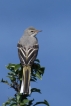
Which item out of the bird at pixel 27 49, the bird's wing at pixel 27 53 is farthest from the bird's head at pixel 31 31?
the bird's wing at pixel 27 53

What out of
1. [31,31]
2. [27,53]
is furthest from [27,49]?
[31,31]

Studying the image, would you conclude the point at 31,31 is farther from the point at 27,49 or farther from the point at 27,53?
the point at 27,53

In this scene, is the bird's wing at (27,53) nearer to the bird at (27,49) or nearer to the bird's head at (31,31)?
the bird at (27,49)

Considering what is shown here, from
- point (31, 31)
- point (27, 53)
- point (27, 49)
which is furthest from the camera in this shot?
point (31, 31)

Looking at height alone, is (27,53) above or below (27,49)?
below

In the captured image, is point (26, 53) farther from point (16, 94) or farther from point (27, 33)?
point (16, 94)

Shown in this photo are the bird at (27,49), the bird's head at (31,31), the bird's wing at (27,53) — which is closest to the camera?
the bird at (27,49)

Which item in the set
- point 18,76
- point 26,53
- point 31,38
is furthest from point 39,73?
point 31,38

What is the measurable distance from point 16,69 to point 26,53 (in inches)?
145

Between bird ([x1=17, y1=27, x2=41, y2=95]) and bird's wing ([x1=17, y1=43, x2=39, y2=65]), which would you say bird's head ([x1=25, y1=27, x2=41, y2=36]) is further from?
bird's wing ([x1=17, y1=43, x2=39, y2=65])

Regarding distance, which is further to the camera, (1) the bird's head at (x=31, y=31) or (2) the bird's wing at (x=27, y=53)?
(1) the bird's head at (x=31, y=31)

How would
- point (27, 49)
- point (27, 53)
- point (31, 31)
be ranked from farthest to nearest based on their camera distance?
point (31, 31) < point (27, 49) < point (27, 53)

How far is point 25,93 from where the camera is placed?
560 cm

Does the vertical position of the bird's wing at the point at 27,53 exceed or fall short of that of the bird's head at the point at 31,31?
it falls short
